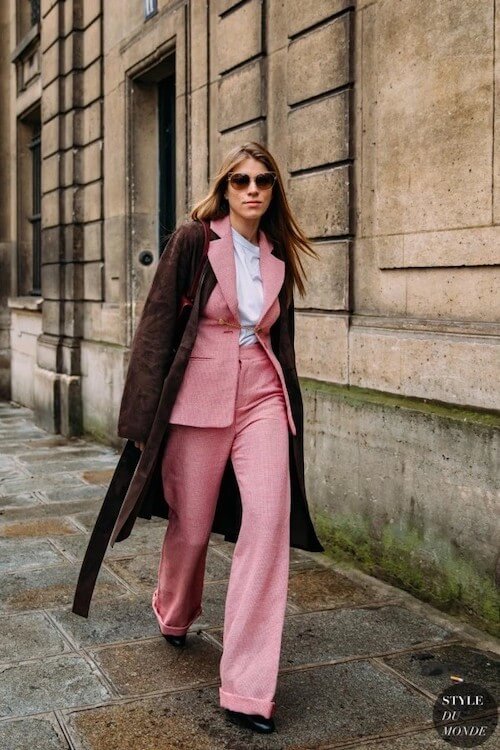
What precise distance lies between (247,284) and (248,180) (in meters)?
0.37

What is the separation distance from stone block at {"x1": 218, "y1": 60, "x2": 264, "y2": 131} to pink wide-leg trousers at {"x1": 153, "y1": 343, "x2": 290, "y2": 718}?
3268 mm

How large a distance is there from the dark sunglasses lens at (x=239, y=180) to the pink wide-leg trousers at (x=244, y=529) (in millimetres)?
564

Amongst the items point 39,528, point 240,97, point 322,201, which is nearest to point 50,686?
point 39,528

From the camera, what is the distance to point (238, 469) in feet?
11.0

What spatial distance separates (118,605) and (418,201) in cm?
237

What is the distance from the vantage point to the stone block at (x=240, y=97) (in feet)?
20.4

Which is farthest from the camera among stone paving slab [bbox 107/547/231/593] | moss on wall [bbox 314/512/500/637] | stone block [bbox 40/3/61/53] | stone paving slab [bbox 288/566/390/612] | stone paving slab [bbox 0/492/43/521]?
stone block [bbox 40/3/61/53]

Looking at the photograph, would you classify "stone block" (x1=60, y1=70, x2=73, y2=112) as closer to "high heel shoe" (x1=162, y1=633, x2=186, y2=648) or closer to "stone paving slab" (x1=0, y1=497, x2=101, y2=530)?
"stone paving slab" (x1=0, y1=497, x2=101, y2=530)

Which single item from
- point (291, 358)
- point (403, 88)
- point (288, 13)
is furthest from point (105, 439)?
point (291, 358)

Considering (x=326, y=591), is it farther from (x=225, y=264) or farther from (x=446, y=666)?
(x=225, y=264)

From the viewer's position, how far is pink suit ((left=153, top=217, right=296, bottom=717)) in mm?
3129

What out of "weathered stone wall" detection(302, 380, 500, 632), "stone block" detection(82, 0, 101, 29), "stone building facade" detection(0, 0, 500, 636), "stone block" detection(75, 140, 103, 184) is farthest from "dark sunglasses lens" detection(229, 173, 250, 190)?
"stone block" detection(82, 0, 101, 29)

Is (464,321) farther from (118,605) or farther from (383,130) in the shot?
(118,605)

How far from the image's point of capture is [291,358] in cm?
355
